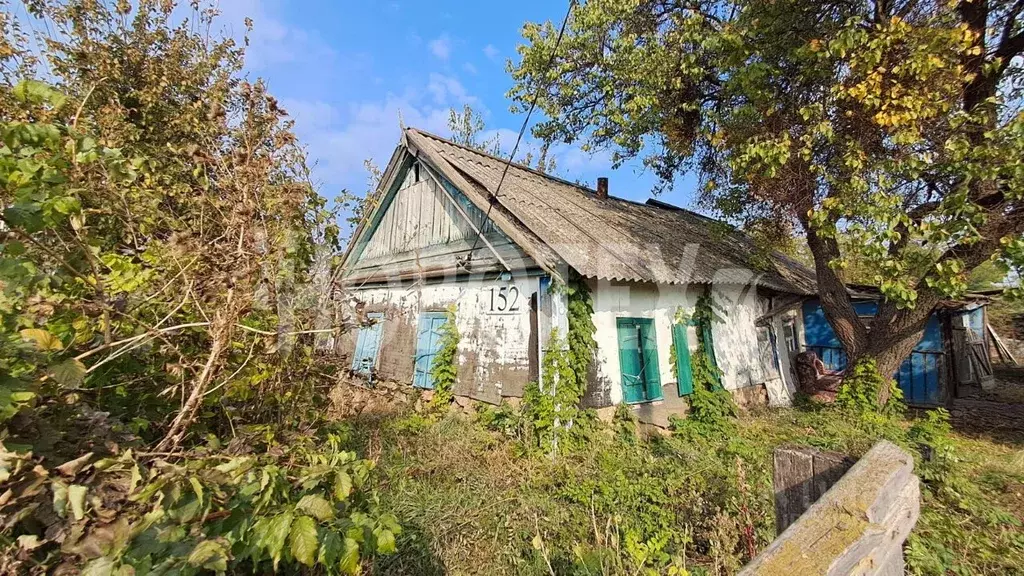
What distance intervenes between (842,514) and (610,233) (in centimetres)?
718

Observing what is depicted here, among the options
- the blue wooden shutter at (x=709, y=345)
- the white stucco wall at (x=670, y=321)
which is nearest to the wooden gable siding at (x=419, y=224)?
the white stucco wall at (x=670, y=321)

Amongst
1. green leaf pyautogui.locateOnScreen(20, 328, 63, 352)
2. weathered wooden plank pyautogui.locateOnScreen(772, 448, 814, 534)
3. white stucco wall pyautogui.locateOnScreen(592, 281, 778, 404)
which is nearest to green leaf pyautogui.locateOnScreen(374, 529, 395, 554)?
green leaf pyautogui.locateOnScreen(20, 328, 63, 352)

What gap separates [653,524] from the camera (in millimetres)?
3951

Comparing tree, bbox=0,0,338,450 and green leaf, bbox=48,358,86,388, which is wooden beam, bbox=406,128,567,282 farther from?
green leaf, bbox=48,358,86,388

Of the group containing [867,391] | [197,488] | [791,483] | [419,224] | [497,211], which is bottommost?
[867,391]

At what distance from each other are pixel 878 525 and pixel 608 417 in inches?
204

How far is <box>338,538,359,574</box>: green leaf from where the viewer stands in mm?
1437

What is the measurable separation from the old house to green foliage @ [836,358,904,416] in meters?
1.81

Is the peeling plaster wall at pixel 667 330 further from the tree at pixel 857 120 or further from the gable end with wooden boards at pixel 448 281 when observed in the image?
the tree at pixel 857 120

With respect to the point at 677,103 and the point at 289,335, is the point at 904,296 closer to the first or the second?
the point at 677,103

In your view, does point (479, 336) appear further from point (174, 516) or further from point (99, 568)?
point (99, 568)

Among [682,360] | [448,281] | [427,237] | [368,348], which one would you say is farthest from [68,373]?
[368,348]

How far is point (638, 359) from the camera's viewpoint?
713cm

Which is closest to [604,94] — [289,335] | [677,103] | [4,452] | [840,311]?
[677,103]
